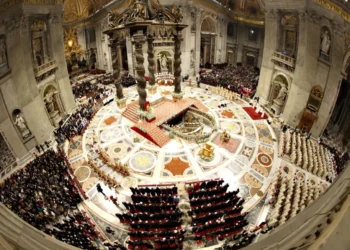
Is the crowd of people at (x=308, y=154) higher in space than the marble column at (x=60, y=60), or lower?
lower

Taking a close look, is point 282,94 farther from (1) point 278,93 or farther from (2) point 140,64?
(2) point 140,64

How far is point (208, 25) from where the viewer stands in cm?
3141

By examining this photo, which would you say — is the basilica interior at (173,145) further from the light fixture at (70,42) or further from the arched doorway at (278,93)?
the light fixture at (70,42)

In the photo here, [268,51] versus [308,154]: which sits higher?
[268,51]

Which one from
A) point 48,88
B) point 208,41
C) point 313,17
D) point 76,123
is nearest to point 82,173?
point 76,123

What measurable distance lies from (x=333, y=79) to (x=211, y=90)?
43.6ft

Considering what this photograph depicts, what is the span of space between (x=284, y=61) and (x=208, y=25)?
16506 millimetres

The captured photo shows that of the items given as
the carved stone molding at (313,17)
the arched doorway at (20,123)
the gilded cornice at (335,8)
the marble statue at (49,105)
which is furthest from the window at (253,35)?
the arched doorway at (20,123)

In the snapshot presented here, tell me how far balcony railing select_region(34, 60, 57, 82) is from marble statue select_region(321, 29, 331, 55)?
21916 millimetres

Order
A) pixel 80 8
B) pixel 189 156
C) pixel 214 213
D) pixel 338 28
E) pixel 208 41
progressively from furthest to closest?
pixel 208 41 < pixel 80 8 < pixel 189 156 < pixel 338 28 < pixel 214 213

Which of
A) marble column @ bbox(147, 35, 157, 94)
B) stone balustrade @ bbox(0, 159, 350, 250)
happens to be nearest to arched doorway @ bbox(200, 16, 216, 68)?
marble column @ bbox(147, 35, 157, 94)

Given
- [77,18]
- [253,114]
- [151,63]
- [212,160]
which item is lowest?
[212,160]

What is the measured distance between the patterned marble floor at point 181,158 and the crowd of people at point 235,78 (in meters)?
6.74

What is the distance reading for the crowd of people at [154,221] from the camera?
932 cm
